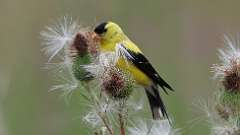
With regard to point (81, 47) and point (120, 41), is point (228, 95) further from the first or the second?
point (120, 41)

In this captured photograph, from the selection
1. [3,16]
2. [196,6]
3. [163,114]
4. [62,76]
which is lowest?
[163,114]

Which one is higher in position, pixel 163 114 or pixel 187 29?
pixel 187 29

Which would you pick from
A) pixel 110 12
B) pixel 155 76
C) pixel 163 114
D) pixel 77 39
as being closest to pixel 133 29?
pixel 110 12

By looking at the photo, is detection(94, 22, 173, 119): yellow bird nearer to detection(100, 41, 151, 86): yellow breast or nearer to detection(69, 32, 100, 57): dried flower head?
detection(100, 41, 151, 86): yellow breast

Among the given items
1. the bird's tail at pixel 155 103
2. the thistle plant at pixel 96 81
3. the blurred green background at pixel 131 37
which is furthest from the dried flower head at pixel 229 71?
the blurred green background at pixel 131 37

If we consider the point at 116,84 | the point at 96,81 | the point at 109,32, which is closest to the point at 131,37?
the point at 109,32

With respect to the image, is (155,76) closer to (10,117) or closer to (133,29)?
(10,117)
